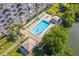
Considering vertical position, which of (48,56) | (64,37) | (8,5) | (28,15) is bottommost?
(48,56)

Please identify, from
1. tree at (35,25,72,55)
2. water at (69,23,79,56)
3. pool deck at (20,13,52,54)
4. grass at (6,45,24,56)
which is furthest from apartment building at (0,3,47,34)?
water at (69,23,79,56)

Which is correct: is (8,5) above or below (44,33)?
above

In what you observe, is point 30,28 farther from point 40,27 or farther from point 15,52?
point 15,52

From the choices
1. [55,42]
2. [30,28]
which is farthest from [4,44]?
[55,42]

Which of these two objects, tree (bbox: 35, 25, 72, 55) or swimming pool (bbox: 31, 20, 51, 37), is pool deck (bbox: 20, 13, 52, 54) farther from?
tree (bbox: 35, 25, 72, 55)

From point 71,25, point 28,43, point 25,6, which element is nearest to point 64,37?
point 71,25

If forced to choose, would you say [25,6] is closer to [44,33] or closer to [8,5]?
[8,5]
